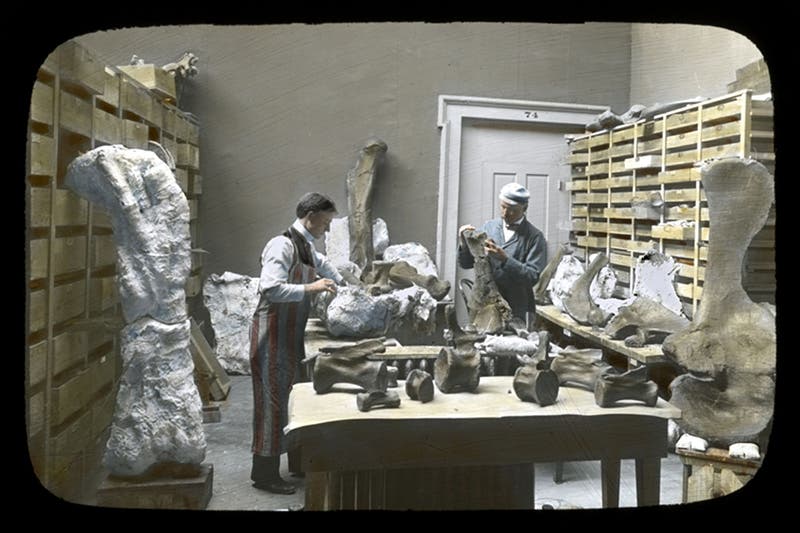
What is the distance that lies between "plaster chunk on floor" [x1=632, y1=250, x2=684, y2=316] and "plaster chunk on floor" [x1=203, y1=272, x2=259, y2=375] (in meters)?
1.06

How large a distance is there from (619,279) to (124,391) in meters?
1.38

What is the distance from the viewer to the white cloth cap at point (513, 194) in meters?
2.52

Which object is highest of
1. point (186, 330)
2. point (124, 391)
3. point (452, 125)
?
point (452, 125)

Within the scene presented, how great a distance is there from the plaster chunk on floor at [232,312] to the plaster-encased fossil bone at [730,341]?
114 cm

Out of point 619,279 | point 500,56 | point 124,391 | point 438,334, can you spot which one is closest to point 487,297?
point 438,334

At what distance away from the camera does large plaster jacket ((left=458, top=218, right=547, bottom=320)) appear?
2543 mm

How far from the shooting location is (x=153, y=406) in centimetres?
250

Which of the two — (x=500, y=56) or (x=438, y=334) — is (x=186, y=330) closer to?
(x=438, y=334)

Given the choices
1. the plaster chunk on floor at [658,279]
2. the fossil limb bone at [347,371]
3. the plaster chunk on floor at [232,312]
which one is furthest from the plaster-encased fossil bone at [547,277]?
the plaster chunk on floor at [232,312]

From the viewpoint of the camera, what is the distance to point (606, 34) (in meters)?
2.59

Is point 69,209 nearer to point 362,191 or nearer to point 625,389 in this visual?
point 362,191

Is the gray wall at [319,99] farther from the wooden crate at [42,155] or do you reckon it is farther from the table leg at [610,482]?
the table leg at [610,482]

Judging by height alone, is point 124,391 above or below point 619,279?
below

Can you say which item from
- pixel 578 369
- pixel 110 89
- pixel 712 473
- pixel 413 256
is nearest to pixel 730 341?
pixel 712 473
